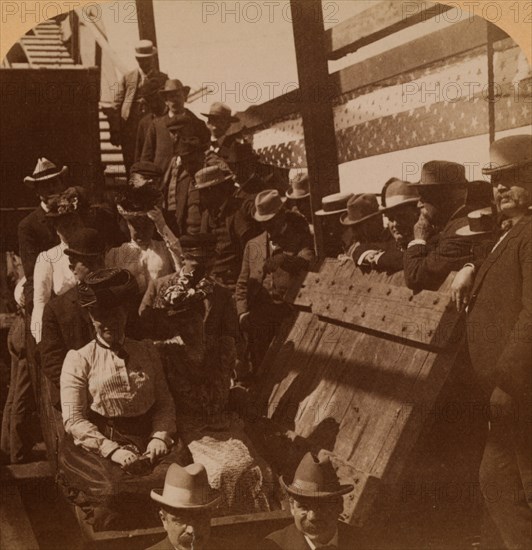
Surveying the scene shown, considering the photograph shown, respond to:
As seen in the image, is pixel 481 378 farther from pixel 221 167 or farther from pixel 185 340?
pixel 221 167

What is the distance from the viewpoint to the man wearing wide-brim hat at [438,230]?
589cm

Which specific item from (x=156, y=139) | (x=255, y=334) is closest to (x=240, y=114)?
(x=156, y=139)

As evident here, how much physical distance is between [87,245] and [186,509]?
7.39 feet

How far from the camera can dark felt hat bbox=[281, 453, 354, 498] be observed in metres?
4.98

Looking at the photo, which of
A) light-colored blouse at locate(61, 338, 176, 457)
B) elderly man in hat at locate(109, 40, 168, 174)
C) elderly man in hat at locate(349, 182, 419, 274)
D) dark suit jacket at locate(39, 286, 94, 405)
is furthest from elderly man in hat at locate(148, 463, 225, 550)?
elderly man in hat at locate(109, 40, 168, 174)

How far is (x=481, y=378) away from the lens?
521 cm

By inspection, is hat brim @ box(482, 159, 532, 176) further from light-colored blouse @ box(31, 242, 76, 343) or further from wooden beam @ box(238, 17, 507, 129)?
light-colored blouse @ box(31, 242, 76, 343)

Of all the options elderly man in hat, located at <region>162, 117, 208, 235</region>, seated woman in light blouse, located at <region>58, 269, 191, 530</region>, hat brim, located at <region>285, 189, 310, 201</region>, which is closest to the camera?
seated woman in light blouse, located at <region>58, 269, 191, 530</region>

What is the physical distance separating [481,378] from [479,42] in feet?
8.59

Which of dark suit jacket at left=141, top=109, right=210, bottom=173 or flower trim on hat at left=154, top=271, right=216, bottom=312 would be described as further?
dark suit jacket at left=141, top=109, right=210, bottom=173

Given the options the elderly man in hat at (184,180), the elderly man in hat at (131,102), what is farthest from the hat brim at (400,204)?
the elderly man in hat at (131,102)

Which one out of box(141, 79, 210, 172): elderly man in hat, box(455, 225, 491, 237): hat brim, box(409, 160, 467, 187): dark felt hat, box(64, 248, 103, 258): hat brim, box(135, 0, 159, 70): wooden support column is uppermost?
box(135, 0, 159, 70): wooden support column

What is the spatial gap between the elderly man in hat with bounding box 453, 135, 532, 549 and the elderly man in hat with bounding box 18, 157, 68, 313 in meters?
3.29

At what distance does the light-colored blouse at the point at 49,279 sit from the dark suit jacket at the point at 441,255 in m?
2.24
